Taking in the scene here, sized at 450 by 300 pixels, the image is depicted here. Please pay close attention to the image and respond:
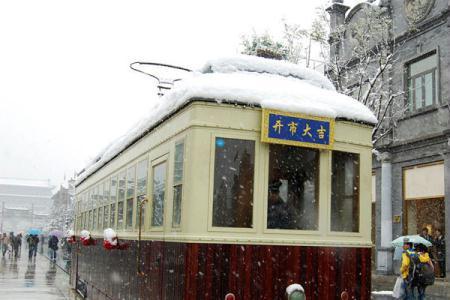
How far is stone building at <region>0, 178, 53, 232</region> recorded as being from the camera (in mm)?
101250

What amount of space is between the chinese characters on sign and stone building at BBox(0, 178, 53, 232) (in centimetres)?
9674

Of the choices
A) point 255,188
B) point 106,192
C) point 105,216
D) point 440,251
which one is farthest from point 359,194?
point 440,251

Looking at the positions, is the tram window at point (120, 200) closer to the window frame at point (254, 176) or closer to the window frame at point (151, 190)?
the window frame at point (151, 190)

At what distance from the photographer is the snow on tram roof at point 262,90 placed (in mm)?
5836

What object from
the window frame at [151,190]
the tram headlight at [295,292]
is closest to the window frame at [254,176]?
the tram headlight at [295,292]

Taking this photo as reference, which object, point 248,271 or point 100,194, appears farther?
point 100,194

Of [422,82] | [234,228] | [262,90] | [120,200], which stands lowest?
[234,228]

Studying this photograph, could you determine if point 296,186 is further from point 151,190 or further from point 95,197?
point 95,197

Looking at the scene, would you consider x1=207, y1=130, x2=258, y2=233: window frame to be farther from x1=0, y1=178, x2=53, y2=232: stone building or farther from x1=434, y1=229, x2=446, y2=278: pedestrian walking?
x1=0, y1=178, x2=53, y2=232: stone building

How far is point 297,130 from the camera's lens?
597 centimetres

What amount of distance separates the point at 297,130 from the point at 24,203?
119 meters

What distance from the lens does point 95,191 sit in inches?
475

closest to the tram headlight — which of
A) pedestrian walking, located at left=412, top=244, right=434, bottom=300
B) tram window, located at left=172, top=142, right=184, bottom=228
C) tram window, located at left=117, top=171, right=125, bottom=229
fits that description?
tram window, located at left=172, top=142, right=184, bottom=228

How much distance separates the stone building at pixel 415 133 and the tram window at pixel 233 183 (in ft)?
43.0
